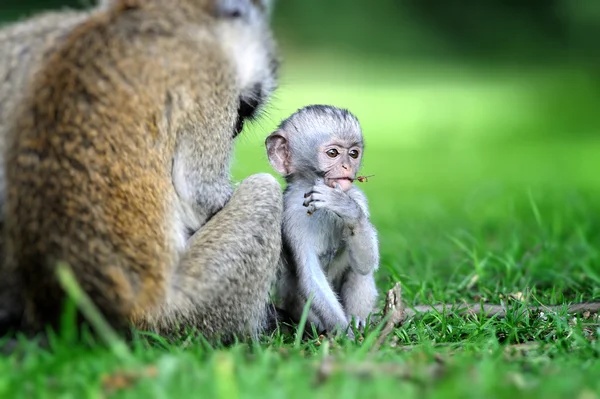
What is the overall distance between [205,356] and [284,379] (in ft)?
2.67

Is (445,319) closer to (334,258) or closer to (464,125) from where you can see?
(334,258)

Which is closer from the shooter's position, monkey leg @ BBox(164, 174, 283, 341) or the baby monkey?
monkey leg @ BBox(164, 174, 283, 341)

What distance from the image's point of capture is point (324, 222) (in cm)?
539

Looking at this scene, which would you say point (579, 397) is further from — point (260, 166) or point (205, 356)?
point (260, 166)

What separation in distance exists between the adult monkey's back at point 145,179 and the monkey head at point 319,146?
460 millimetres

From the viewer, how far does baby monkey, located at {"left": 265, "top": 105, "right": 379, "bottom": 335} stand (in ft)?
17.1

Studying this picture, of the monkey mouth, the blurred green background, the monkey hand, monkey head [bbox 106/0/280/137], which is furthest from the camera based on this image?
the blurred green background

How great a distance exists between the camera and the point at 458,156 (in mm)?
15711

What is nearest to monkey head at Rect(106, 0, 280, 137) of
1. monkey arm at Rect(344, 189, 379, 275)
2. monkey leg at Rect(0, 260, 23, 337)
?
monkey arm at Rect(344, 189, 379, 275)

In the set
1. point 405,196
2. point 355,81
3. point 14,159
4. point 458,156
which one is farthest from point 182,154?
point 355,81

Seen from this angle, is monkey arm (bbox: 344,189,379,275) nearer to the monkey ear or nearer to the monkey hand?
the monkey hand

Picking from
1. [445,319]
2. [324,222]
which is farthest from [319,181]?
[445,319]

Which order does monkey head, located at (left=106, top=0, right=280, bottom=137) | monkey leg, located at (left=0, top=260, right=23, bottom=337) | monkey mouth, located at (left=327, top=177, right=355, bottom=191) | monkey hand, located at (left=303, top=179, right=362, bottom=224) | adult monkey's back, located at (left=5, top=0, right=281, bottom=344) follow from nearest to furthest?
1. adult monkey's back, located at (left=5, top=0, right=281, bottom=344)
2. monkey leg, located at (left=0, top=260, right=23, bottom=337)
3. monkey head, located at (left=106, top=0, right=280, bottom=137)
4. monkey hand, located at (left=303, top=179, right=362, bottom=224)
5. monkey mouth, located at (left=327, top=177, right=355, bottom=191)

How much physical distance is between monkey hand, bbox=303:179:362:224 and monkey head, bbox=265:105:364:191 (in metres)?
0.18
